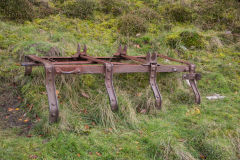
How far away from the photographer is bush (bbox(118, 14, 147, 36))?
7.83 meters

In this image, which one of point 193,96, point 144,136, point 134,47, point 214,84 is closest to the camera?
point 144,136

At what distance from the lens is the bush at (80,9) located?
27.8 feet

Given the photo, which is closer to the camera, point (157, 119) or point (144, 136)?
point (144, 136)

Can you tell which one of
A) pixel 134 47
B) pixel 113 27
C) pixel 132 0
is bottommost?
pixel 134 47

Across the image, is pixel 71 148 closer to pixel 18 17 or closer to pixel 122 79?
pixel 122 79

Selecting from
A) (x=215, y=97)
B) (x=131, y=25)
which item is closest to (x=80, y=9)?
(x=131, y=25)

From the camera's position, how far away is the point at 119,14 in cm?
920

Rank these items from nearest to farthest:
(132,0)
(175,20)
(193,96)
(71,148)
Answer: (71,148)
(193,96)
(175,20)
(132,0)

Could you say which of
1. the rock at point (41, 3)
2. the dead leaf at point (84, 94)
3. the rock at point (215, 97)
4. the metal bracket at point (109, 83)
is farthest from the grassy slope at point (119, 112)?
the rock at point (41, 3)

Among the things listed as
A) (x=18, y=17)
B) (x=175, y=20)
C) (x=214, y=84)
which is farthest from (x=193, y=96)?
(x=18, y=17)

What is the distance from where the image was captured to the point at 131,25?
791 centimetres

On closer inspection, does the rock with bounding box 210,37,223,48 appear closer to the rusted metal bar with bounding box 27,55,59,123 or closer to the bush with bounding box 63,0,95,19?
the bush with bounding box 63,0,95,19

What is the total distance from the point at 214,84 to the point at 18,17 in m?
5.94

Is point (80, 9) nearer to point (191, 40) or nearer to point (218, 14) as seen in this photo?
point (191, 40)
